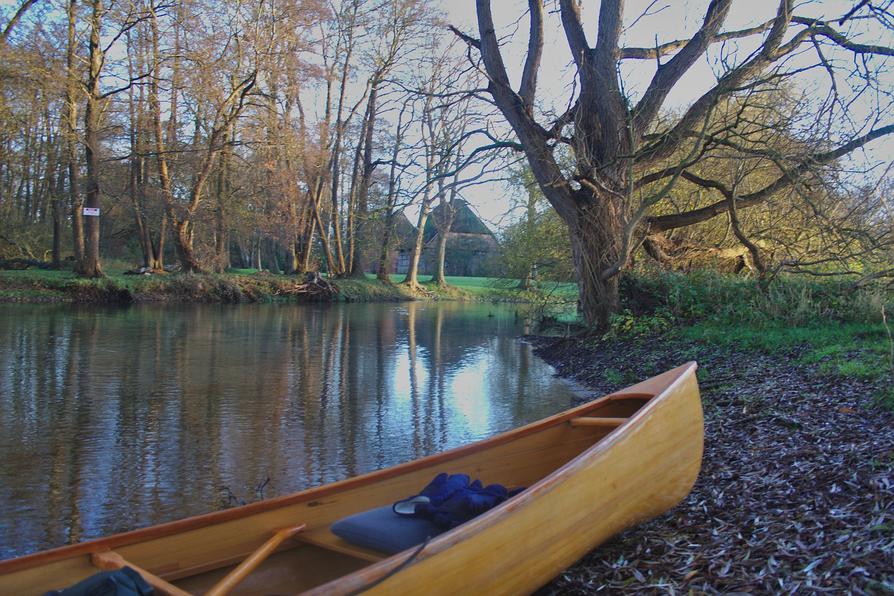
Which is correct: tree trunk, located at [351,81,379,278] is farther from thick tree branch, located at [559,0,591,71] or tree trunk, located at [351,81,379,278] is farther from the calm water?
thick tree branch, located at [559,0,591,71]

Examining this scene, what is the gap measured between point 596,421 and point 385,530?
1595 mm

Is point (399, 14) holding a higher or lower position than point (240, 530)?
higher

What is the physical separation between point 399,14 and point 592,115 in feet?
58.5

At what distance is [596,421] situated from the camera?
13.4 feet

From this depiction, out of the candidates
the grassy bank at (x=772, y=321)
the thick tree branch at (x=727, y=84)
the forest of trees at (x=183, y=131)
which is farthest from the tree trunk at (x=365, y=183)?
the thick tree branch at (x=727, y=84)

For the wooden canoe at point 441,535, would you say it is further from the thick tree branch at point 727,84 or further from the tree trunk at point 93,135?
the tree trunk at point 93,135

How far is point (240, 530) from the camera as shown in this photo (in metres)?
2.97

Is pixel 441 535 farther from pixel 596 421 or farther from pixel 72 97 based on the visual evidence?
pixel 72 97

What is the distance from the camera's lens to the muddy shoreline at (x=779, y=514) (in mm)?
2812

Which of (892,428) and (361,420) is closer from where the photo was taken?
(892,428)

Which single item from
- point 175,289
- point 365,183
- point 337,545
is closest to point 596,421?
point 337,545

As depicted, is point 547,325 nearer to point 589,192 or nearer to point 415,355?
A: point 415,355

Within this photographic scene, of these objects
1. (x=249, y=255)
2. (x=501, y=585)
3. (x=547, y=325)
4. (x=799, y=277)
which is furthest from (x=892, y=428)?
(x=249, y=255)

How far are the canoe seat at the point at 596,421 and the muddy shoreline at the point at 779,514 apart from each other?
57 cm
